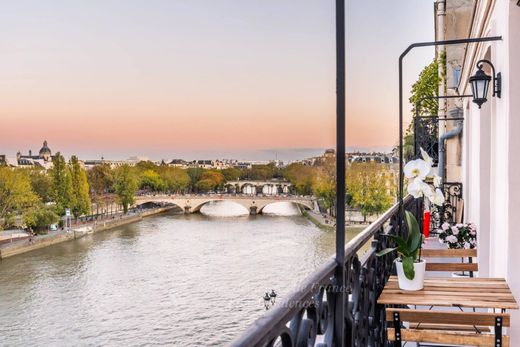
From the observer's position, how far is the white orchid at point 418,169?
252 cm

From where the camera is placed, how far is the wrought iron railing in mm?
928

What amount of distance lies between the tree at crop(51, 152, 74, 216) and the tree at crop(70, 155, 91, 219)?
0.54m

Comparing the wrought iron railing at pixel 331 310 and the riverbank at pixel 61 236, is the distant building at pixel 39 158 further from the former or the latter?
the wrought iron railing at pixel 331 310

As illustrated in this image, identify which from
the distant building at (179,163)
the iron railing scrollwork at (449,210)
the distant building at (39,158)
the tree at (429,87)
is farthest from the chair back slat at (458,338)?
the distant building at (179,163)

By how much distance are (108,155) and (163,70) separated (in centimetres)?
1888

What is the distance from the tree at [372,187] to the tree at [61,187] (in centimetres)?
3054

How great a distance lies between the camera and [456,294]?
7.52 ft

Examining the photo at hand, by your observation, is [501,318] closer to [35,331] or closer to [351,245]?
[351,245]

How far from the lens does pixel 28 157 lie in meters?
70.3

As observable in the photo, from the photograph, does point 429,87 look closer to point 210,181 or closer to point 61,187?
point 61,187

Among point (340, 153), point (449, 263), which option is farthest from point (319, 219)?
point (340, 153)

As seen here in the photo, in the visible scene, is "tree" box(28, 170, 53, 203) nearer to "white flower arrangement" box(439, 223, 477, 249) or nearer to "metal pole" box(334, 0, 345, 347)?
"white flower arrangement" box(439, 223, 477, 249)

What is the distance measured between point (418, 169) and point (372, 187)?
23316 millimetres

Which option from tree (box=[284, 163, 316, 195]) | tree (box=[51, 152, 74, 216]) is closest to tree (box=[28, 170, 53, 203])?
tree (box=[51, 152, 74, 216])
